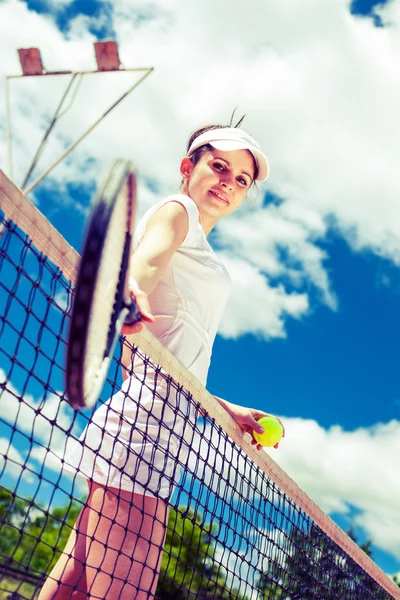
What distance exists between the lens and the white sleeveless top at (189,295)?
A: 7.79ft

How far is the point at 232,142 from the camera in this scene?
111 inches

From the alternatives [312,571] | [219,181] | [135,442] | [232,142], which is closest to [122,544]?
[135,442]

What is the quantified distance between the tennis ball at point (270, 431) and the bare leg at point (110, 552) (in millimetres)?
994

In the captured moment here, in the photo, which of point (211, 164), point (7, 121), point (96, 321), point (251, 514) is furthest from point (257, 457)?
point (7, 121)

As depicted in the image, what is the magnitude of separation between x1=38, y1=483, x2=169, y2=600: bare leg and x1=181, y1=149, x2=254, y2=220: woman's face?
1.18 meters

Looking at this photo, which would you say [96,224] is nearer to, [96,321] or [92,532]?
[96,321]

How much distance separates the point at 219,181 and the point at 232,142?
180mm

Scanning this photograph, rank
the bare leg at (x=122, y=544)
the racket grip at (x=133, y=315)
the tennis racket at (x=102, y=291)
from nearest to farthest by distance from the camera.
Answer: the tennis racket at (x=102, y=291) < the racket grip at (x=133, y=315) < the bare leg at (x=122, y=544)

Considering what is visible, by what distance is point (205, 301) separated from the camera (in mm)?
2467

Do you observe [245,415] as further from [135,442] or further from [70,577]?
[70,577]

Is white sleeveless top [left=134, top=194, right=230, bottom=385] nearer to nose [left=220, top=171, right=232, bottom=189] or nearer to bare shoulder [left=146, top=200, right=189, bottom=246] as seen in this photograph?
bare shoulder [left=146, top=200, right=189, bottom=246]

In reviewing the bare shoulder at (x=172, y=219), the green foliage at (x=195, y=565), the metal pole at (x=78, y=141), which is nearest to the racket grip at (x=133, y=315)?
the bare shoulder at (x=172, y=219)

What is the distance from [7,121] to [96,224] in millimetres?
8964

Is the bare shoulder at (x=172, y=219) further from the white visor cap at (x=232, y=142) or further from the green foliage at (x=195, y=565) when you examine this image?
the green foliage at (x=195, y=565)
